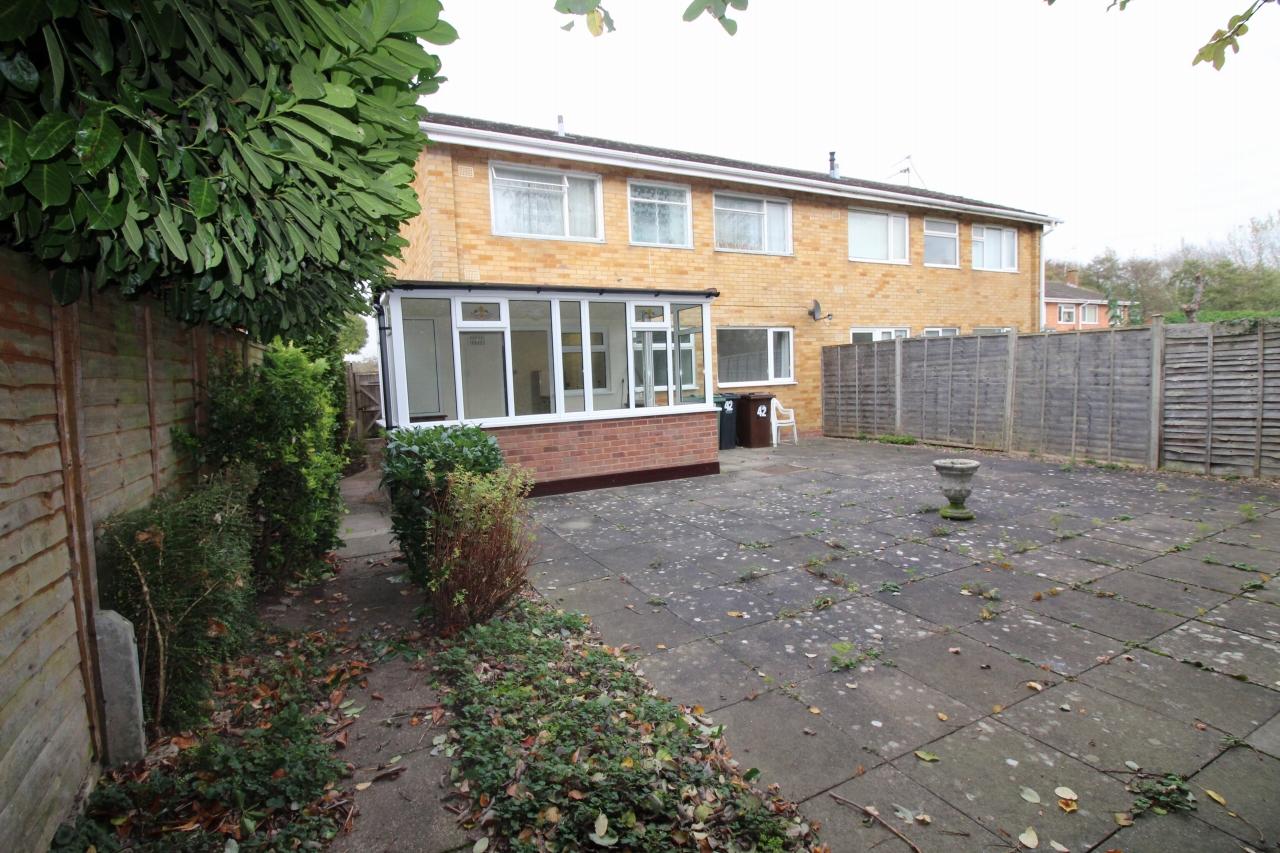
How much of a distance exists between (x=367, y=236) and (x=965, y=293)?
1734 cm

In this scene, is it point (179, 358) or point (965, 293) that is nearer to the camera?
point (179, 358)

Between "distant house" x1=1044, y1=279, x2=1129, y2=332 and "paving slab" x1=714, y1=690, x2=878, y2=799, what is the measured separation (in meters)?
40.3

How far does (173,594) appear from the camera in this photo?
8.89 ft

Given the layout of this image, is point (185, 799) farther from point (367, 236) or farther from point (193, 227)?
point (367, 236)

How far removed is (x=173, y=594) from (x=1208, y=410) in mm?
10941

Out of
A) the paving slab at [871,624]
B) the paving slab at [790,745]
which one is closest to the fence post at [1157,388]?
the paving slab at [871,624]

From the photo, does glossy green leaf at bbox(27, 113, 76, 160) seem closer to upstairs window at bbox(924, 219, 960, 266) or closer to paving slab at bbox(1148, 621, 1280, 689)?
paving slab at bbox(1148, 621, 1280, 689)

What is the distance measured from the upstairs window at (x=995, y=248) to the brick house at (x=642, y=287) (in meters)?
0.07

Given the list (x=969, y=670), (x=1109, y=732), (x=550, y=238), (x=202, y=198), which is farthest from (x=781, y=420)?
(x=202, y=198)

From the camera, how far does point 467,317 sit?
414 inches

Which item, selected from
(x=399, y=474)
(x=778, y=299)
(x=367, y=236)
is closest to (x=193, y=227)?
(x=367, y=236)

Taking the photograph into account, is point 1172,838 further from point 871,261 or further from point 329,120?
point 871,261

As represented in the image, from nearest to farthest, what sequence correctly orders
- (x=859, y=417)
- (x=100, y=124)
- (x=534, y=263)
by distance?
Result: (x=100, y=124), (x=534, y=263), (x=859, y=417)

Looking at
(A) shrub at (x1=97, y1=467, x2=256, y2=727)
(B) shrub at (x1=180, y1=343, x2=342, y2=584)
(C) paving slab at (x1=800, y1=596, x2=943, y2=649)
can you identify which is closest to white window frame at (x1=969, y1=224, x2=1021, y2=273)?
(C) paving slab at (x1=800, y1=596, x2=943, y2=649)
